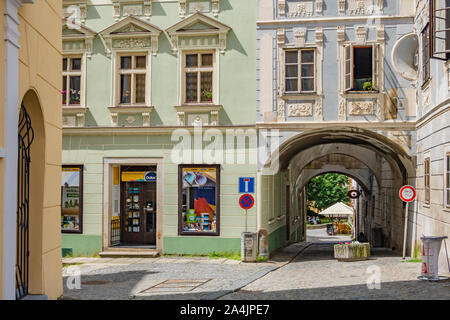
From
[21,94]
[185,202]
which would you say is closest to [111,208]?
[185,202]

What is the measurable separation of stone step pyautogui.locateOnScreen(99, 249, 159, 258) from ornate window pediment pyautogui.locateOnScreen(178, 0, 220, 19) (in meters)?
6.83

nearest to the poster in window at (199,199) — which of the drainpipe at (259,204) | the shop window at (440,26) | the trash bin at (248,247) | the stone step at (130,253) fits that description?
the stone step at (130,253)

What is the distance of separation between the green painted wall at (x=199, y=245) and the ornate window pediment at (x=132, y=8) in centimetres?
653

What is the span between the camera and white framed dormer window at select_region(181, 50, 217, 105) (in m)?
17.9

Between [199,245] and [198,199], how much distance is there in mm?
1315

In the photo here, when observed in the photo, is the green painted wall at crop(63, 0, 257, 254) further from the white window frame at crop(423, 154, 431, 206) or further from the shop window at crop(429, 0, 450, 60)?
the shop window at crop(429, 0, 450, 60)

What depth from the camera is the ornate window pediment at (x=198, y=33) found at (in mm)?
17703

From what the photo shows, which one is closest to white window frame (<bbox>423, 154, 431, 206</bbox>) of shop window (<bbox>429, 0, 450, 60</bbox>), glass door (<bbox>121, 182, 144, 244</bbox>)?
shop window (<bbox>429, 0, 450, 60</bbox>)

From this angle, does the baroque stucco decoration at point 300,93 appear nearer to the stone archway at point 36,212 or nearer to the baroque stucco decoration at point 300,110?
the baroque stucco decoration at point 300,110

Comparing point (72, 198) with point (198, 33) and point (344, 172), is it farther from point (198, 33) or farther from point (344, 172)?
point (344, 172)

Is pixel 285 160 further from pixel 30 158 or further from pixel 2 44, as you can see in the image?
pixel 2 44

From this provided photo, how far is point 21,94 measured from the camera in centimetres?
744

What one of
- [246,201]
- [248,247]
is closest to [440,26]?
[246,201]

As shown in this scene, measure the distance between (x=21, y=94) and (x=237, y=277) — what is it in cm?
780
